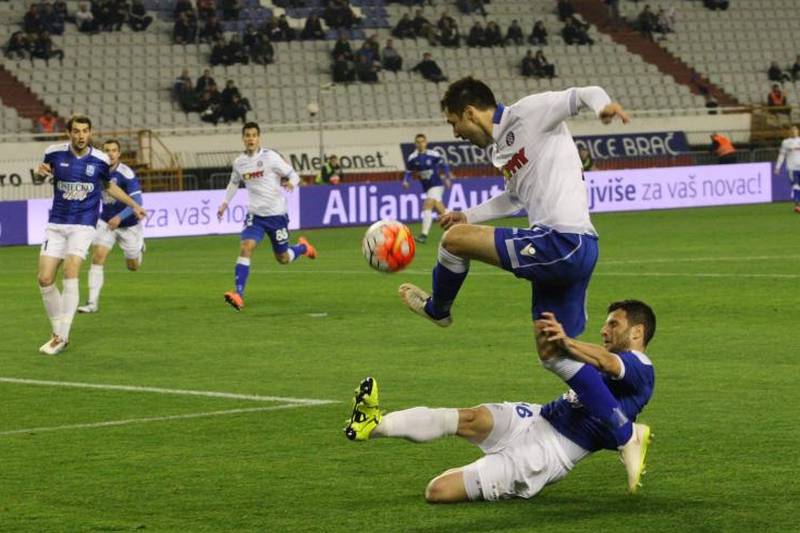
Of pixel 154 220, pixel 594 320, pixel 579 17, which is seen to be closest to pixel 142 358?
pixel 594 320

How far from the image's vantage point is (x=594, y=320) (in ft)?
58.4

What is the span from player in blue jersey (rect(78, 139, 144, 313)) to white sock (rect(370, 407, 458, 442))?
41.0 feet

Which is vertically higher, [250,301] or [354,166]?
[354,166]

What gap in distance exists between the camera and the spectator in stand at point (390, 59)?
46.7 metres

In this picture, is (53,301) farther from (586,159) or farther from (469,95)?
(586,159)

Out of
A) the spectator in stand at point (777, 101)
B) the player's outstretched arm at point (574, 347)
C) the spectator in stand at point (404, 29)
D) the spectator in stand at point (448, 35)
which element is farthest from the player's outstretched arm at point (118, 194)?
the spectator in stand at point (777, 101)

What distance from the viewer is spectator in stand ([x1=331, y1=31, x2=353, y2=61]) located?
45.8 meters

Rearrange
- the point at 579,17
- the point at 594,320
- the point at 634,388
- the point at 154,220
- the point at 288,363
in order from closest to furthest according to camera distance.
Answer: the point at 634,388
the point at 288,363
the point at 594,320
the point at 154,220
the point at 579,17

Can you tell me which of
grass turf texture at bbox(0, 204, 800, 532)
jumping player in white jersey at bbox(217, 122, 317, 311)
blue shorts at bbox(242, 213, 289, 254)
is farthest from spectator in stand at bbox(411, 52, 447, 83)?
blue shorts at bbox(242, 213, 289, 254)

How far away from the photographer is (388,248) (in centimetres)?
1036

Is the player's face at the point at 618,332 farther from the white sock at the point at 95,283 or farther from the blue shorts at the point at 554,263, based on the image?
the white sock at the point at 95,283

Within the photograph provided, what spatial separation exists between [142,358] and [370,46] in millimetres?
31644

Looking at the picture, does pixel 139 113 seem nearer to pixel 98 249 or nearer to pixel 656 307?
pixel 98 249

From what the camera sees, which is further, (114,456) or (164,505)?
(114,456)
